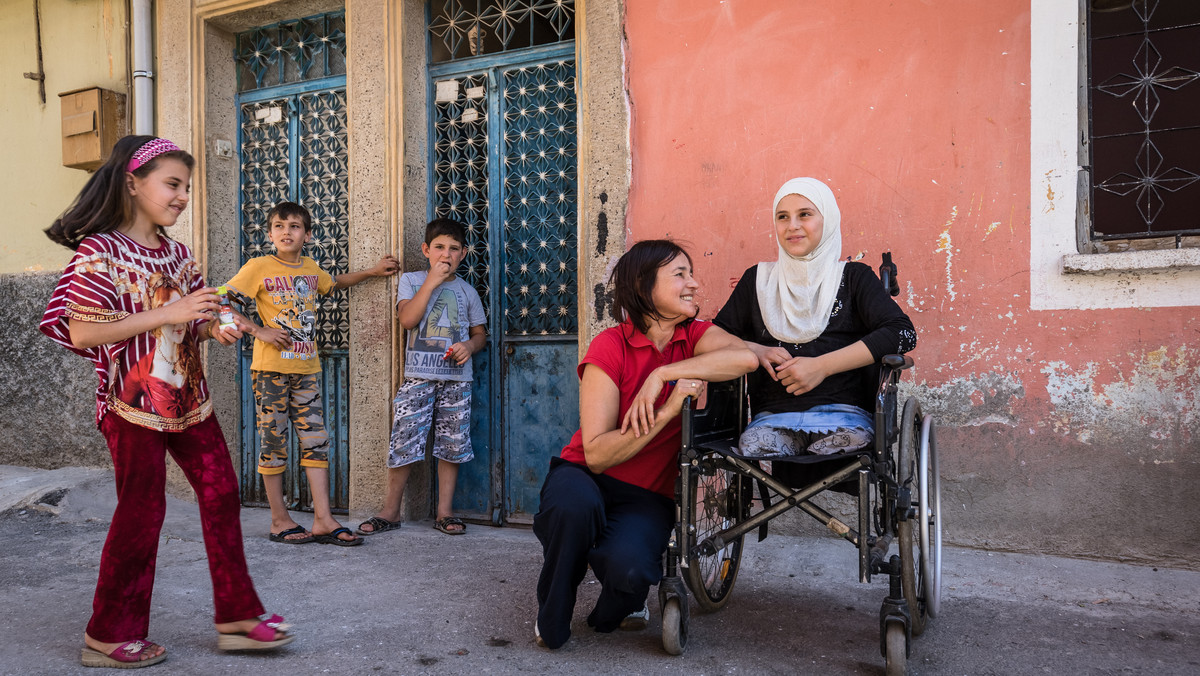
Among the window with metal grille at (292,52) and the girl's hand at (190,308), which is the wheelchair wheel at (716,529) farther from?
the window with metal grille at (292,52)

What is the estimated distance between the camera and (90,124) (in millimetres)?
5918

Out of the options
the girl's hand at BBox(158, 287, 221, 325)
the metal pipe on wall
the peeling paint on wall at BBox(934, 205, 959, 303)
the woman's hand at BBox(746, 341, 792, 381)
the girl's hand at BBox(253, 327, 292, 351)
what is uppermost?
the metal pipe on wall

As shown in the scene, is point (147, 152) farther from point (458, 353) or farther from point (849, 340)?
point (849, 340)

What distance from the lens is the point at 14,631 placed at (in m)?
3.07

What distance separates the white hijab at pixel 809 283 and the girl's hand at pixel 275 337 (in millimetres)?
2534

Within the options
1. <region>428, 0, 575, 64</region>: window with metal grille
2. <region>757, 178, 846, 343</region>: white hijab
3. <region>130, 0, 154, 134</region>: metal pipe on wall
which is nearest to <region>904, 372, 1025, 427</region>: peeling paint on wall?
<region>757, 178, 846, 343</region>: white hijab

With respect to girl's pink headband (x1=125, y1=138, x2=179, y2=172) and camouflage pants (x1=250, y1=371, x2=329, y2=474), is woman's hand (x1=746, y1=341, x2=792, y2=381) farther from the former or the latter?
camouflage pants (x1=250, y1=371, x2=329, y2=474)

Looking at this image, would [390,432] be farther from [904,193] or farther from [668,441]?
[904,193]

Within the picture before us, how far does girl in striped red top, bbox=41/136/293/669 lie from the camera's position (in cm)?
264

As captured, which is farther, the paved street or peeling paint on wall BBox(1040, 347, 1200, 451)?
peeling paint on wall BBox(1040, 347, 1200, 451)

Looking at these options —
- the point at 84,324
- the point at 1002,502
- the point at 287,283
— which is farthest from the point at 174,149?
the point at 1002,502

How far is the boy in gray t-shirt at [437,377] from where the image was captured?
183 inches

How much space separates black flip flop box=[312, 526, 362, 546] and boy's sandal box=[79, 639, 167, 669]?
1.64 metres

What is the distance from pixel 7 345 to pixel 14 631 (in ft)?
14.1
